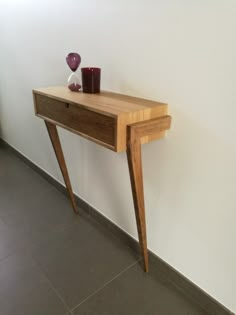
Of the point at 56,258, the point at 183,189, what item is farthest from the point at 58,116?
the point at 56,258

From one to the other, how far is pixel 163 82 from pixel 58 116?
512mm

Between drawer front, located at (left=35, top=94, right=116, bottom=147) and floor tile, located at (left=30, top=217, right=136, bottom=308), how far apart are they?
0.75 metres

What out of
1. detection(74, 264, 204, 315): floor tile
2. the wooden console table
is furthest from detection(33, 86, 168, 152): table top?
detection(74, 264, 204, 315): floor tile

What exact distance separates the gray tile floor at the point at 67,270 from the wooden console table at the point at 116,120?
22 cm

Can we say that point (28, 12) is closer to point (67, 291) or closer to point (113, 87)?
point (113, 87)

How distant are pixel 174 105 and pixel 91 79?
405 millimetres

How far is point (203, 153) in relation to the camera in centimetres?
101

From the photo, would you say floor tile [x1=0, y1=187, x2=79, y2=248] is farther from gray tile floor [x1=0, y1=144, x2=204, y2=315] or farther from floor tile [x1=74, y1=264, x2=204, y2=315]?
floor tile [x1=74, y1=264, x2=204, y2=315]

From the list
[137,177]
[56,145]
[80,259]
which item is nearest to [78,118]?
[137,177]

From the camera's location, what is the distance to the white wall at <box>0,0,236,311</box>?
90cm

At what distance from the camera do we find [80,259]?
4.72 feet

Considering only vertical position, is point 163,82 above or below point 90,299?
above

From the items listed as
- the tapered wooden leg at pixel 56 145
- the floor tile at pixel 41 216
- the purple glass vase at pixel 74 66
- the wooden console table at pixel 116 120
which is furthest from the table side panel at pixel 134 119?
the floor tile at pixel 41 216

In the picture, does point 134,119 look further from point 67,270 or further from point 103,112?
point 67,270
